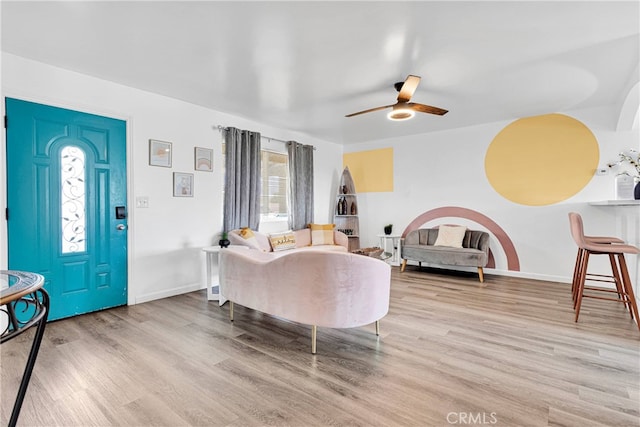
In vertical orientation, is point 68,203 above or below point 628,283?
above

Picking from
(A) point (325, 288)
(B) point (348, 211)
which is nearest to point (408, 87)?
(A) point (325, 288)

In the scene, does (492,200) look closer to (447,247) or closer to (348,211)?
(447,247)

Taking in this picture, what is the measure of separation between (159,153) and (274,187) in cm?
210

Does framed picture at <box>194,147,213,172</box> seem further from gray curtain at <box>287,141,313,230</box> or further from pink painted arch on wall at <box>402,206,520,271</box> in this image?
pink painted arch on wall at <box>402,206,520,271</box>

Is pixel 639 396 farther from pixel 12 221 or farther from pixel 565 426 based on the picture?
pixel 12 221

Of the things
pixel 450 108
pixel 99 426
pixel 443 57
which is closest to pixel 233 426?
pixel 99 426

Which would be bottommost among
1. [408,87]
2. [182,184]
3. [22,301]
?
[22,301]

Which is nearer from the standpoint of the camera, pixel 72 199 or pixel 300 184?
pixel 72 199

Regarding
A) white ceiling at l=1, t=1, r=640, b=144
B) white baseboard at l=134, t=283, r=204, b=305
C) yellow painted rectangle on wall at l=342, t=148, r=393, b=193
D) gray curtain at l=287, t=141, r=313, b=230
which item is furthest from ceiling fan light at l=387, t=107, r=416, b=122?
white baseboard at l=134, t=283, r=204, b=305

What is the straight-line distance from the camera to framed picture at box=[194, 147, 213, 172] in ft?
14.0

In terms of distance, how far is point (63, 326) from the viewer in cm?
297

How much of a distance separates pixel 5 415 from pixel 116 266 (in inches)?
79.5

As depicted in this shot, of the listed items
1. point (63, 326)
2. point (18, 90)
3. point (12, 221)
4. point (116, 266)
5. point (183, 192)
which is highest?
point (18, 90)

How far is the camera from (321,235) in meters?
5.68
